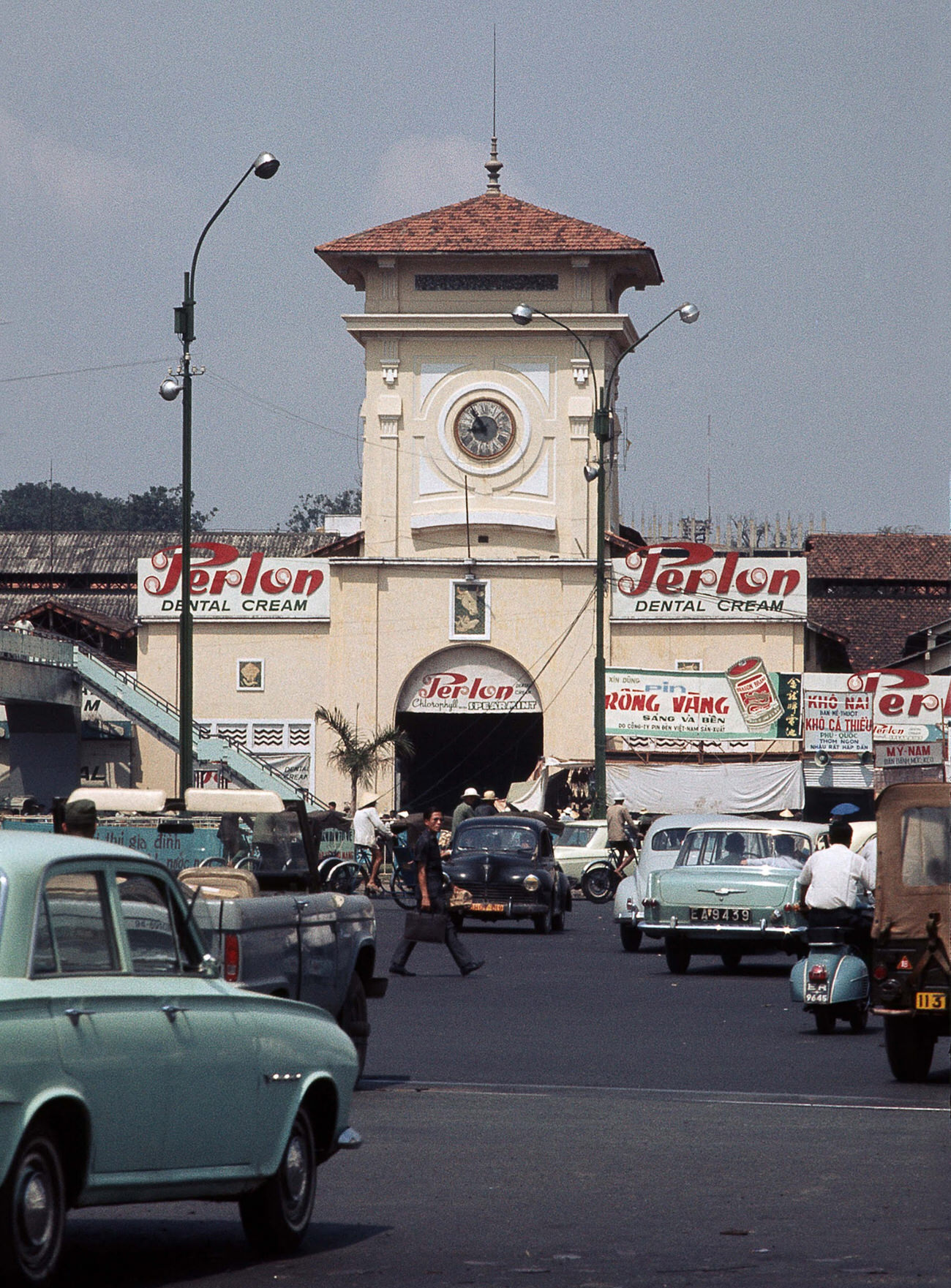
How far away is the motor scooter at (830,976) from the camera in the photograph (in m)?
17.2

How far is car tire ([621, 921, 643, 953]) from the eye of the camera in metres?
27.3

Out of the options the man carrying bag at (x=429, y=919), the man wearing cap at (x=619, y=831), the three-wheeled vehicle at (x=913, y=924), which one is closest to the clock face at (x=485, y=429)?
the man wearing cap at (x=619, y=831)

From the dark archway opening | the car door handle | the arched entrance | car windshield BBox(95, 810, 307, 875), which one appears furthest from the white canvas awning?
the car door handle

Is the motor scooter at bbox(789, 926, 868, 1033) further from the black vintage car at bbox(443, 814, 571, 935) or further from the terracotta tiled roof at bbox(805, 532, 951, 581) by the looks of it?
the terracotta tiled roof at bbox(805, 532, 951, 581)

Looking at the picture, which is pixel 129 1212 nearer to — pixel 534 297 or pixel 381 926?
pixel 381 926

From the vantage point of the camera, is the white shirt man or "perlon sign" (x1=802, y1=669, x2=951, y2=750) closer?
the white shirt man

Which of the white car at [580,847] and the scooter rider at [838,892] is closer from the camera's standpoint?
the scooter rider at [838,892]

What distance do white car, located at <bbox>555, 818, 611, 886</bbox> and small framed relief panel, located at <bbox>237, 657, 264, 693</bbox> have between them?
20757mm

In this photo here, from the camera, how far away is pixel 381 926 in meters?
30.9

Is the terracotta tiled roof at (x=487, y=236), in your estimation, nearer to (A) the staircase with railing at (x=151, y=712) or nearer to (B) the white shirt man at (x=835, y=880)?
(A) the staircase with railing at (x=151, y=712)

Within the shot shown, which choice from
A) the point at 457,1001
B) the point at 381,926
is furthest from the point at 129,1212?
the point at 381,926

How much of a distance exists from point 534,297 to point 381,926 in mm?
35012

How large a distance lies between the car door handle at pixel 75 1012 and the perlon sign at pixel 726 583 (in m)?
54.3

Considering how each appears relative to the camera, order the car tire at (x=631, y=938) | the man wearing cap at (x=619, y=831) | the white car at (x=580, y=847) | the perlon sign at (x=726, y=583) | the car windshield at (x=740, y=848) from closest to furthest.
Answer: the car windshield at (x=740, y=848)
the car tire at (x=631, y=938)
the man wearing cap at (x=619, y=831)
the white car at (x=580, y=847)
the perlon sign at (x=726, y=583)
